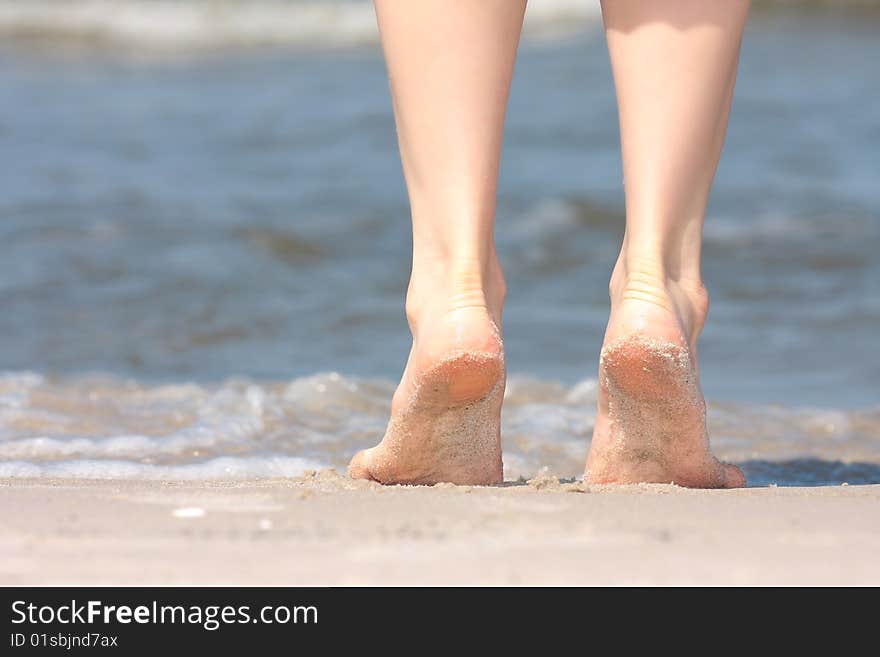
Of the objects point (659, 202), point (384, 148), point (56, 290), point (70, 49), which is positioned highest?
point (70, 49)

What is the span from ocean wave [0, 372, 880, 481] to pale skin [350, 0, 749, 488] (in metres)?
0.54

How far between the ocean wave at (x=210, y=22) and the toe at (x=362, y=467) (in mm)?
8541

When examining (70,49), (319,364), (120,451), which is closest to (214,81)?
(70,49)

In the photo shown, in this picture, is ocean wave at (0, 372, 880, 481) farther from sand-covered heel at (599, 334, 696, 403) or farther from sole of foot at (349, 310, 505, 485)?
sand-covered heel at (599, 334, 696, 403)

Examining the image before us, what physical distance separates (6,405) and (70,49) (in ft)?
27.0

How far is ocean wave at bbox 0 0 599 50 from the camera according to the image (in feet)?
34.0

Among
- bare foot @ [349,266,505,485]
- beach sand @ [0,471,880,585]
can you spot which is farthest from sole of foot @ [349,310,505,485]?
beach sand @ [0,471,880,585]

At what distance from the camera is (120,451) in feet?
7.21

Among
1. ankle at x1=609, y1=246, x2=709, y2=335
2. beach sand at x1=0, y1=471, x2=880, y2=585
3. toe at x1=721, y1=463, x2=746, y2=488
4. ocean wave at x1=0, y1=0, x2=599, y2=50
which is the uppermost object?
ocean wave at x1=0, y1=0, x2=599, y2=50

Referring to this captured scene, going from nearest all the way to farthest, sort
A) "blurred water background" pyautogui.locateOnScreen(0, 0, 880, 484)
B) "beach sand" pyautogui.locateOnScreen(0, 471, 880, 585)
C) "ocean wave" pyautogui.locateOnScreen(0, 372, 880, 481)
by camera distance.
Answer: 1. "beach sand" pyautogui.locateOnScreen(0, 471, 880, 585)
2. "ocean wave" pyautogui.locateOnScreen(0, 372, 880, 481)
3. "blurred water background" pyautogui.locateOnScreen(0, 0, 880, 484)

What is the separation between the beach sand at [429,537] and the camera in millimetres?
1111

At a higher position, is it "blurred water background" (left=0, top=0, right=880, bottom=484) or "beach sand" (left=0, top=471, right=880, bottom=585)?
"blurred water background" (left=0, top=0, right=880, bottom=484)

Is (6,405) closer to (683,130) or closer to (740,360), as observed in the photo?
(683,130)

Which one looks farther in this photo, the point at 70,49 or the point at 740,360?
the point at 70,49
